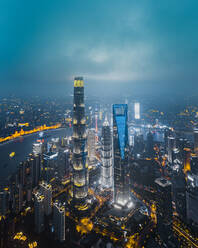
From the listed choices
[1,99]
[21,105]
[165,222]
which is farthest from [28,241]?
[21,105]

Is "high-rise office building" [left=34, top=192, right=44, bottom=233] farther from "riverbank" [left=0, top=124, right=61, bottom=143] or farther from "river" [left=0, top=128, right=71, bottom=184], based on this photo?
"riverbank" [left=0, top=124, right=61, bottom=143]

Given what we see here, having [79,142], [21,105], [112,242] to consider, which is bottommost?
[112,242]

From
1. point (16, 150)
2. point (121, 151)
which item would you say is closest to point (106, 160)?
point (121, 151)

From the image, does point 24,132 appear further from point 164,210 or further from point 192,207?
point 192,207

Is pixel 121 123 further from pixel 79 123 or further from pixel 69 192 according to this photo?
pixel 69 192

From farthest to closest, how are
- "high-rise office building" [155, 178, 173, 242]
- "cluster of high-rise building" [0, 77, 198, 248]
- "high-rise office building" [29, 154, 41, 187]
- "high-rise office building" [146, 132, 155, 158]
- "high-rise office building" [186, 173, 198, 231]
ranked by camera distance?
"high-rise office building" [146, 132, 155, 158], "high-rise office building" [29, 154, 41, 187], "high-rise office building" [186, 173, 198, 231], "high-rise office building" [155, 178, 173, 242], "cluster of high-rise building" [0, 77, 198, 248]

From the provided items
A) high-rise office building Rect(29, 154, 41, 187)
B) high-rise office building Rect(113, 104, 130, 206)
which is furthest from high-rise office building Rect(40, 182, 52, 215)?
high-rise office building Rect(113, 104, 130, 206)

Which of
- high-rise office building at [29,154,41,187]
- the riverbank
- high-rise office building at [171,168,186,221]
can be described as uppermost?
the riverbank

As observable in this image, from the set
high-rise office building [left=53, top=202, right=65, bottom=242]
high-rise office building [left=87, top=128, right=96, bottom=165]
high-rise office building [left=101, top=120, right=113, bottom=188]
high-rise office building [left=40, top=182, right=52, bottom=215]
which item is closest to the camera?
high-rise office building [left=53, top=202, right=65, bottom=242]
